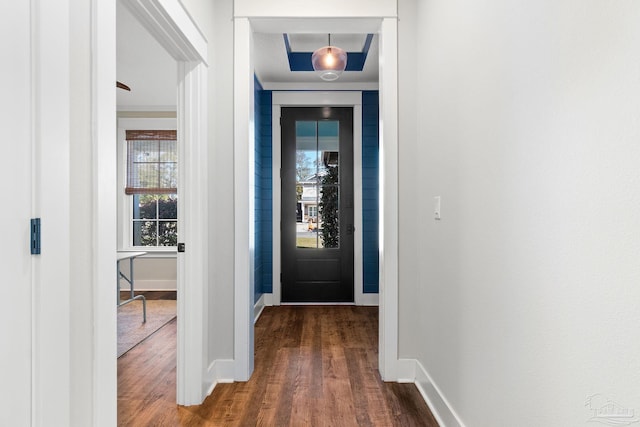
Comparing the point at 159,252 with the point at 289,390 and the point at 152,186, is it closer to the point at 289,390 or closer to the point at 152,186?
the point at 152,186

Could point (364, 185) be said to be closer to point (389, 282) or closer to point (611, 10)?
point (389, 282)

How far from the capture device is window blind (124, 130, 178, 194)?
5.26 metres

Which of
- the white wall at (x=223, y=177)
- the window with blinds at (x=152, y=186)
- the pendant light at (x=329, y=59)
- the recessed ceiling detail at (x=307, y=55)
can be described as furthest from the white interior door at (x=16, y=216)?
the window with blinds at (x=152, y=186)

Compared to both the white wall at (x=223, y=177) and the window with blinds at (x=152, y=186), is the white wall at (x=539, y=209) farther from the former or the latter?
the window with blinds at (x=152, y=186)

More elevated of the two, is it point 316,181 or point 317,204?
point 316,181

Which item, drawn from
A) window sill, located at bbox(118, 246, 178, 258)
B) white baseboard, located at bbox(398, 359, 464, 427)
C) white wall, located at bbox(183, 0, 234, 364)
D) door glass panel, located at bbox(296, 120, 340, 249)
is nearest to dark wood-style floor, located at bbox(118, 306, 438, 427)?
white baseboard, located at bbox(398, 359, 464, 427)

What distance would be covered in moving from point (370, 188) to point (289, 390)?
262 centimetres

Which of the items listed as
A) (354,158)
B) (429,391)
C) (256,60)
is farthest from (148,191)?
(429,391)

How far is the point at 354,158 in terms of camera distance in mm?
4383

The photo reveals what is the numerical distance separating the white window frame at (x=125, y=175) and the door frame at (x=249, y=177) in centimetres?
322

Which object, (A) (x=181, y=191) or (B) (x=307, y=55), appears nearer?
(A) (x=181, y=191)

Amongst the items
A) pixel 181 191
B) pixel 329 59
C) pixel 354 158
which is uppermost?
pixel 329 59

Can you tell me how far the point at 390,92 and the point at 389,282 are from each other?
46.7 inches

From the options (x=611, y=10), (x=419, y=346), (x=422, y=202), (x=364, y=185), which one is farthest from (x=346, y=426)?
(x=364, y=185)
